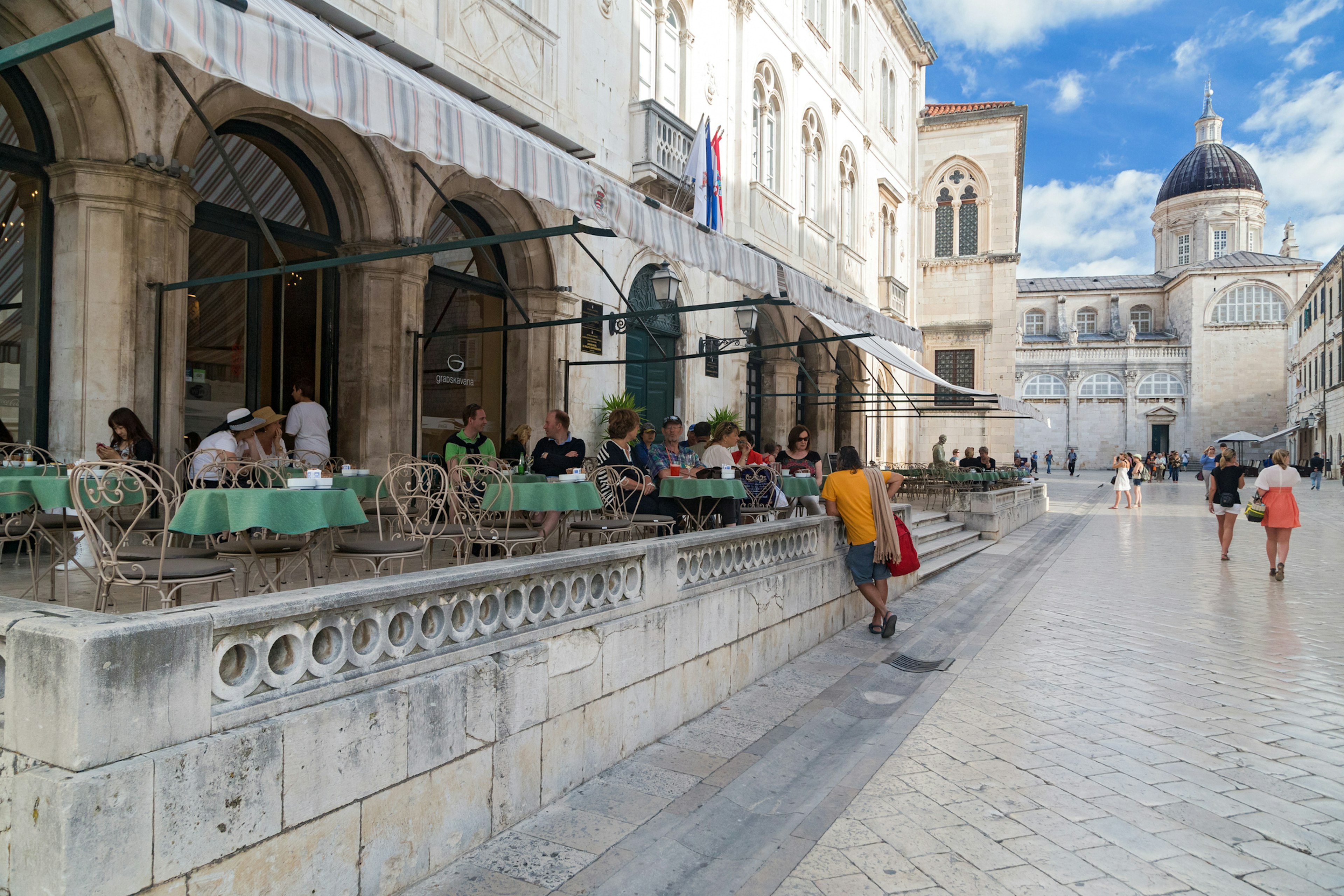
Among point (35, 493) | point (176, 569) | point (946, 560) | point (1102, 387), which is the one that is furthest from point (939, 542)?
point (1102, 387)

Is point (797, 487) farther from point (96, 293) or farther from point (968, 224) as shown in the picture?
point (968, 224)

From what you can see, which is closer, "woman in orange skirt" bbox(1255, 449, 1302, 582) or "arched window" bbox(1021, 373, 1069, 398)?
"woman in orange skirt" bbox(1255, 449, 1302, 582)

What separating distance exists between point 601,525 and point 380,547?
7.19 ft

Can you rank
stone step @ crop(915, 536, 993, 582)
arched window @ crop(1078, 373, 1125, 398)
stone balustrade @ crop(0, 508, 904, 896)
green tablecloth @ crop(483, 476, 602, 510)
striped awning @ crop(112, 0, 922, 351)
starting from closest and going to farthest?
stone balustrade @ crop(0, 508, 904, 896) → striped awning @ crop(112, 0, 922, 351) → green tablecloth @ crop(483, 476, 602, 510) → stone step @ crop(915, 536, 993, 582) → arched window @ crop(1078, 373, 1125, 398)

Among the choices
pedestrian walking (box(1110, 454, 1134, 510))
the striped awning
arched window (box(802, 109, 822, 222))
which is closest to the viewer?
the striped awning

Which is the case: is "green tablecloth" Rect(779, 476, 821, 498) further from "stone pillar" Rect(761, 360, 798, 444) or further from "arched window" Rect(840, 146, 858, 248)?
"arched window" Rect(840, 146, 858, 248)

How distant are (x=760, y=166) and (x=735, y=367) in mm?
4139

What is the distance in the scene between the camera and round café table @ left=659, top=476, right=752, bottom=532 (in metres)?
7.68

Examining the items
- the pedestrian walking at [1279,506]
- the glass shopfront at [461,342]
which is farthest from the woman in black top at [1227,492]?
the glass shopfront at [461,342]

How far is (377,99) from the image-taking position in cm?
409

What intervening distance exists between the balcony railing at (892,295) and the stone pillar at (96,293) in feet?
65.1

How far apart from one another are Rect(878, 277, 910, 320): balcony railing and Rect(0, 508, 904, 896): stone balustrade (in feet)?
68.7

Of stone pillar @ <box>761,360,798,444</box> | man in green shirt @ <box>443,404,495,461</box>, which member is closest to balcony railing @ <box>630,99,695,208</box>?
man in green shirt @ <box>443,404,495,461</box>

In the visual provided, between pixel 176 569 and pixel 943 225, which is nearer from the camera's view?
pixel 176 569
